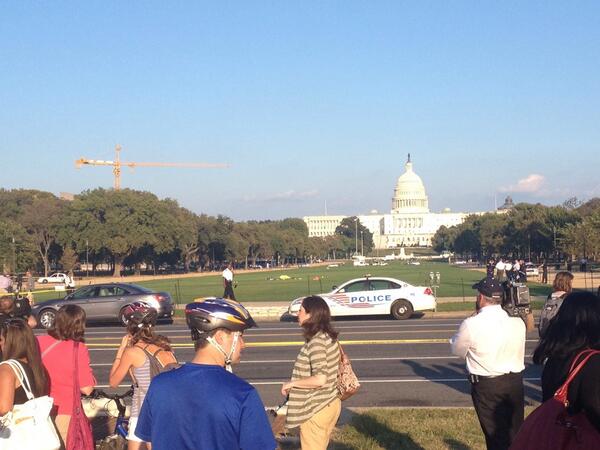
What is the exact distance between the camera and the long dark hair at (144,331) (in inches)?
265

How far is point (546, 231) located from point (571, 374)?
9025 cm

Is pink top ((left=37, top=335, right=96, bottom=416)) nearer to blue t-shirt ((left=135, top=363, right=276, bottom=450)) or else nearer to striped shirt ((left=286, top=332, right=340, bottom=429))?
striped shirt ((left=286, top=332, right=340, bottom=429))

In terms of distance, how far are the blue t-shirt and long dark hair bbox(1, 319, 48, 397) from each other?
1855 millimetres

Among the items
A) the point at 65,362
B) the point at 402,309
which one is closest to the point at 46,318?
the point at 402,309

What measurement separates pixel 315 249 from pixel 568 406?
16996 cm

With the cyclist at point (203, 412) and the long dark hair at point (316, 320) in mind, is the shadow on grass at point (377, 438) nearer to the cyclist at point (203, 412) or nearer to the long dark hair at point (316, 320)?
the long dark hair at point (316, 320)

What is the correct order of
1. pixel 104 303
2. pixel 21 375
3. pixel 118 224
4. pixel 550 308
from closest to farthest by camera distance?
pixel 21 375 → pixel 550 308 → pixel 104 303 → pixel 118 224

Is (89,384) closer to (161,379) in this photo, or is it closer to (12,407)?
(12,407)

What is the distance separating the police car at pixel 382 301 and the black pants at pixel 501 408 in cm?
1934

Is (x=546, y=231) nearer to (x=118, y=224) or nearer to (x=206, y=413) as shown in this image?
(x=118, y=224)

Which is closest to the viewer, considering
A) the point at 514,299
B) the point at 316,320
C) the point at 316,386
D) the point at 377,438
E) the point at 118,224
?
the point at 316,386

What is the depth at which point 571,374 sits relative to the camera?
4141mm

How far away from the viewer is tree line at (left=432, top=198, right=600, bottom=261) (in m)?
66.8

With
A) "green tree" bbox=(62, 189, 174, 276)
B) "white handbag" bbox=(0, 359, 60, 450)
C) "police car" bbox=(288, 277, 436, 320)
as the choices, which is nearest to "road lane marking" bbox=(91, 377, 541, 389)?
"white handbag" bbox=(0, 359, 60, 450)
